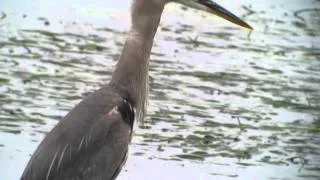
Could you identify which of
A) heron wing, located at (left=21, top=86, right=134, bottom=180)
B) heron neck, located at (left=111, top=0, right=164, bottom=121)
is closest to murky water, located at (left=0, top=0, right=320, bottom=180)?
heron neck, located at (left=111, top=0, right=164, bottom=121)

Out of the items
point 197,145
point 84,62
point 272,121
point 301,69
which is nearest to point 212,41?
point 301,69

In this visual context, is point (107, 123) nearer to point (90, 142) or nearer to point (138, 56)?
point (90, 142)

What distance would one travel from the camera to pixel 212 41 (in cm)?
1214

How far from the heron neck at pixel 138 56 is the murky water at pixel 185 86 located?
3.29 ft

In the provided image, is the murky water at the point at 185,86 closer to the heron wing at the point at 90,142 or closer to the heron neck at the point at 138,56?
the heron neck at the point at 138,56

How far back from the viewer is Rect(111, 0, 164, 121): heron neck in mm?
6598

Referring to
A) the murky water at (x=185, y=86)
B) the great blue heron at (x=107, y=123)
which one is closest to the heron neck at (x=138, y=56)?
the great blue heron at (x=107, y=123)

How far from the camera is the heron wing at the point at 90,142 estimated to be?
5.89 meters

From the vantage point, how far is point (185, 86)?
985 cm

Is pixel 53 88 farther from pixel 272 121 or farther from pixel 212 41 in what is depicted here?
pixel 212 41

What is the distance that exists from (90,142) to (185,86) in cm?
380

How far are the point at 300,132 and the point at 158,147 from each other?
1505mm

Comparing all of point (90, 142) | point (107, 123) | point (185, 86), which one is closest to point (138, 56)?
point (107, 123)

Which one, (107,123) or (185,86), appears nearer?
(107,123)
